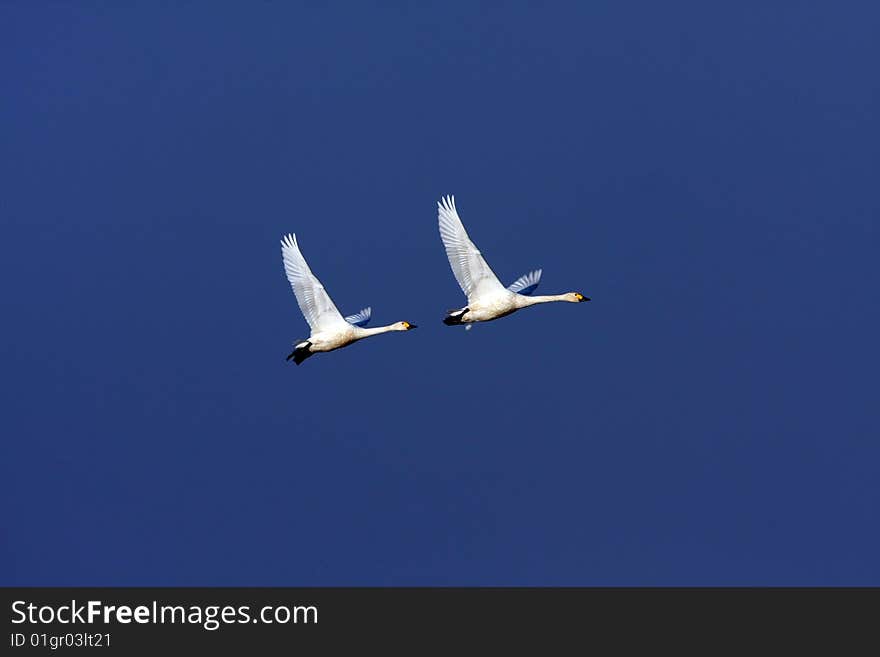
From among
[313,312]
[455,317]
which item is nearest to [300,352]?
[313,312]

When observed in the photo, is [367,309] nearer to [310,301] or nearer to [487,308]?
[310,301]

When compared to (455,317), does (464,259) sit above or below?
above

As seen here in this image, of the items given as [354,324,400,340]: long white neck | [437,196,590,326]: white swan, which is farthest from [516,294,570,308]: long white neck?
[354,324,400,340]: long white neck

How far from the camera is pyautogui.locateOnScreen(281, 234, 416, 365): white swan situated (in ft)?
68.1

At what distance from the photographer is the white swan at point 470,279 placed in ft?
66.5

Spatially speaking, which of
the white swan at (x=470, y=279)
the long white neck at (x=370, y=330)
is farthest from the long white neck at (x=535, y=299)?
the long white neck at (x=370, y=330)

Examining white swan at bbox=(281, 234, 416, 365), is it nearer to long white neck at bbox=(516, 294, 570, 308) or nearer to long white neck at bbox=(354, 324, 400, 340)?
long white neck at bbox=(354, 324, 400, 340)

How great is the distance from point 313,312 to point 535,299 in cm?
514

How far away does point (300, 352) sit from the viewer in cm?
2100

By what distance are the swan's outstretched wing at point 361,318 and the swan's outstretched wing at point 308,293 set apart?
108cm

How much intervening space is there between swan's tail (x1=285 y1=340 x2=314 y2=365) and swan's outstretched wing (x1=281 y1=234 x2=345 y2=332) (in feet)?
1.30

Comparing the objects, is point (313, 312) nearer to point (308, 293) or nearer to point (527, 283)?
point (308, 293)
